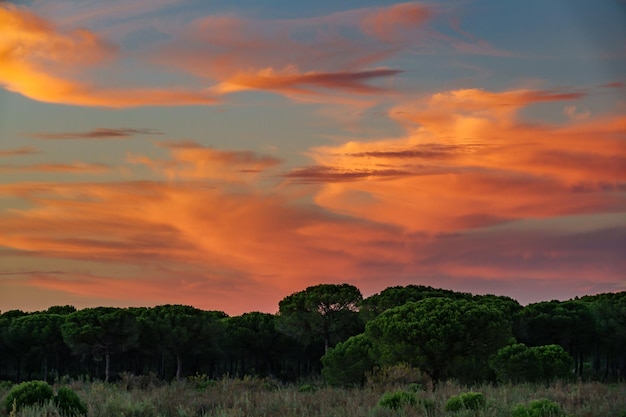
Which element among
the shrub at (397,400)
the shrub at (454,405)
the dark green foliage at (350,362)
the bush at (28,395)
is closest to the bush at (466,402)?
the shrub at (454,405)

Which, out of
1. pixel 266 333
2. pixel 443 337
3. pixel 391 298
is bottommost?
pixel 443 337

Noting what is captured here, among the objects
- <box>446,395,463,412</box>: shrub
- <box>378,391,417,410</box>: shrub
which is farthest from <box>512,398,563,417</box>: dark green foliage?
<box>378,391,417,410</box>: shrub

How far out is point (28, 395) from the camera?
21938 mm

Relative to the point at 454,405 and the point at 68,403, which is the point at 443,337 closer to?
the point at 454,405

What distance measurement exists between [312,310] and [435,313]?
125 ft

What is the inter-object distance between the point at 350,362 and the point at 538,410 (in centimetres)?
3889

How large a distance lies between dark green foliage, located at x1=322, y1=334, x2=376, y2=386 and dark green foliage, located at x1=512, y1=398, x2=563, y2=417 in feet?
116

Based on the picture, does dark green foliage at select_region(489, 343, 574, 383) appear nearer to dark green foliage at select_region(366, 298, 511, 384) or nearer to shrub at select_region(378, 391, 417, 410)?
dark green foliage at select_region(366, 298, 511, 384)

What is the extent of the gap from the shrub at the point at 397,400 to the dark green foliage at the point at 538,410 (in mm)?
3385

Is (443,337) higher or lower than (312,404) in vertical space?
higher

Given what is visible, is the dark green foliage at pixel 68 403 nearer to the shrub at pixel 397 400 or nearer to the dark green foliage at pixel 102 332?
the shrub at pixel 397 400

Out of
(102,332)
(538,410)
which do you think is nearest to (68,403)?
(538,410)

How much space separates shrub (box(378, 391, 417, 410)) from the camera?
73.9 feet

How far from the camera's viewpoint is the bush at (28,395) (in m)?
21.8
